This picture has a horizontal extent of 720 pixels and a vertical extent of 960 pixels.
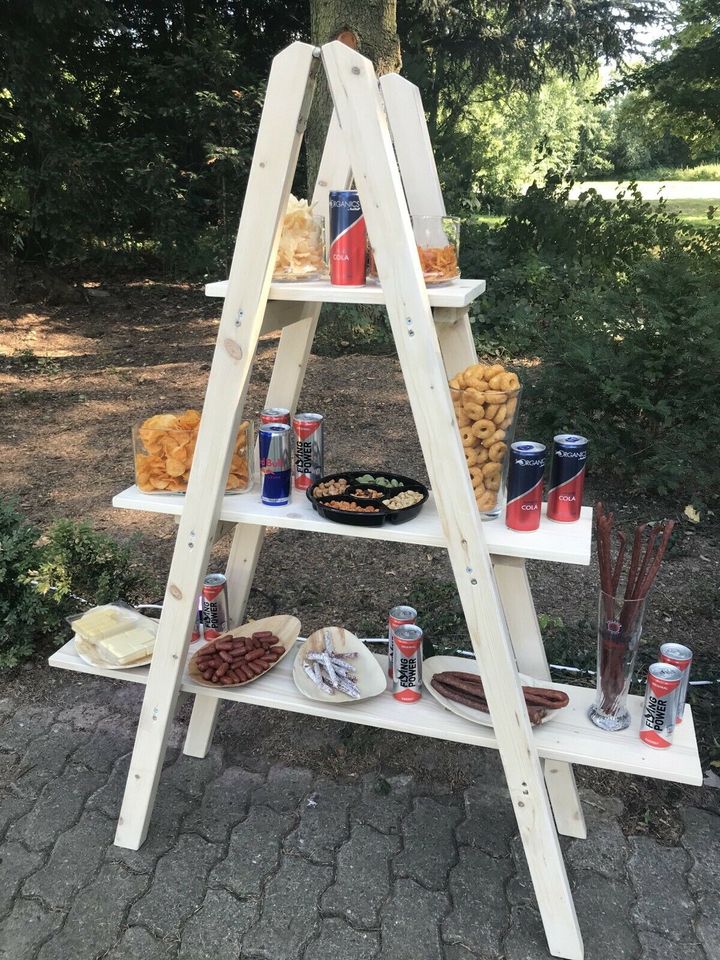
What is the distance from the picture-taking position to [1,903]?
1964 millimetres

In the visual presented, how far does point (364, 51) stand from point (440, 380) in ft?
17.5

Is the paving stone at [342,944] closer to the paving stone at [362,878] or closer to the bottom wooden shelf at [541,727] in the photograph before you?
the paving stone at [362,878]

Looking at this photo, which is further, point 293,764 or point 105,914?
point 293,764

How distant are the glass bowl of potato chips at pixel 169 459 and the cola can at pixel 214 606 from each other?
0.49 meters

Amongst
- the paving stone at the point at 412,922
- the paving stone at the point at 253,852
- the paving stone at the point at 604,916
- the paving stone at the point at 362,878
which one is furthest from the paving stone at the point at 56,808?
the paving stone at the point at 604,916

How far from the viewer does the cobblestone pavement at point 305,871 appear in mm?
1865

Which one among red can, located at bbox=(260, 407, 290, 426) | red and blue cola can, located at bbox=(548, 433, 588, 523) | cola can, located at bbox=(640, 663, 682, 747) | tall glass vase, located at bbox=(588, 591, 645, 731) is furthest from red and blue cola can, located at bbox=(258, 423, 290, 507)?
cola can, located at bbox=(640, 663, 682, 747)

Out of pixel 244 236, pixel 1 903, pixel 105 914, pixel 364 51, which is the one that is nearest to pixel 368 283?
pixel 244 236

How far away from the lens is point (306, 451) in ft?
6.57

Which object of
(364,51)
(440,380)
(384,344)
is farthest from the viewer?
(384,344)

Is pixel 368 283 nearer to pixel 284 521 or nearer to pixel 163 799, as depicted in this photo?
pixel 284 521

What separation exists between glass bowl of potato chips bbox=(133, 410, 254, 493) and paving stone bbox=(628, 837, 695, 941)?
153cm

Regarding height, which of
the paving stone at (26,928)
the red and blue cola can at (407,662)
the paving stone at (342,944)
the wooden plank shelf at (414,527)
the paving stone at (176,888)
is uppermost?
the wooden plank shelf at (414,527)

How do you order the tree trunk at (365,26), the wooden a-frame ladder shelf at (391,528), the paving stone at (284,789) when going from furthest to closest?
the tree trunk at (365,26), the paving stone at (284,789), the wooden a-frame ladder shelf at (391,528)
